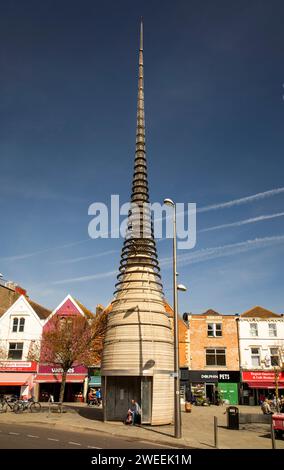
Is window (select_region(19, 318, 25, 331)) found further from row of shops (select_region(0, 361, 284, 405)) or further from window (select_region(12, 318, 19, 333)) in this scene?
row of shops (select_region(0, 361, 284, 405))

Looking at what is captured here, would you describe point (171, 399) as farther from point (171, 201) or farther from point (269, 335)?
point (269, 335)

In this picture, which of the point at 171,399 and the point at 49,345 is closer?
the point at 171,399

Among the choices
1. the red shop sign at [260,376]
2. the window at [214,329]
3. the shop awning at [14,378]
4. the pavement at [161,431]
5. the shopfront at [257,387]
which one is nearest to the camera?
the pavement at [161,431]

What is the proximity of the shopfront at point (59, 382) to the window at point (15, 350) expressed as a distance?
2.70 metres

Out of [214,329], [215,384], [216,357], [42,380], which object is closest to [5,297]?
[42,380]

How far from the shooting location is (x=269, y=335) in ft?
135

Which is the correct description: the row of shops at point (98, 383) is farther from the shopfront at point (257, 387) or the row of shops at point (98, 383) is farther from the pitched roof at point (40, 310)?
the pitched roof at point (40, 310)

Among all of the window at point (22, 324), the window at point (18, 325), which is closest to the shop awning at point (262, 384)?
the window at point (22, 324)

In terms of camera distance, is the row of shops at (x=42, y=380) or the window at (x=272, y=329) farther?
the window at (x=272, y=329)

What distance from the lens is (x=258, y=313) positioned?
43.2m

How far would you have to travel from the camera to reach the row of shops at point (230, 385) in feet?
126
